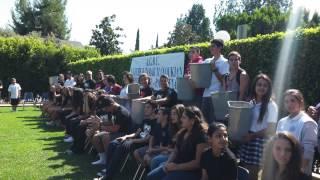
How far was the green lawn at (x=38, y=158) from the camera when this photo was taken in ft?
27.5

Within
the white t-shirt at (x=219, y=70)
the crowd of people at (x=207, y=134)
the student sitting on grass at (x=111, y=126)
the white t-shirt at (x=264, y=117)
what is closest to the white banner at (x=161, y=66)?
the crowd of people at (x=207, y=134)

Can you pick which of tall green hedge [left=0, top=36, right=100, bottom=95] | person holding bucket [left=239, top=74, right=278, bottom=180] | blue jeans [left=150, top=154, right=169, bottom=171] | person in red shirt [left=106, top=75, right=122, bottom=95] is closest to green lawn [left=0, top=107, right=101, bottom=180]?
person in red shirt [left=106, top=75, right=122, bottom=95]

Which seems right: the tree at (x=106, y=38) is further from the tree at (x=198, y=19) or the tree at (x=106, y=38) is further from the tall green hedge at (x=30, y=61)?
the tree at (x=198, y=19)

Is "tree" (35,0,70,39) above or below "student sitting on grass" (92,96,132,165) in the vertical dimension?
above

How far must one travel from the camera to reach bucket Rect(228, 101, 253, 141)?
533 cm

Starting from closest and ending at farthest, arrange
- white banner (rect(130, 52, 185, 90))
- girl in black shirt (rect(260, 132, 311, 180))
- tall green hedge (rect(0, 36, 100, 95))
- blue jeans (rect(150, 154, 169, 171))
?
girl in black shirt (rect(260, 132, 311, 180)), blue jeans (rect(150, 154, 169, 171)), white banner (rect(130, 52, 185, 90)), tall green hedge (rect(0, 36, 100, 95))

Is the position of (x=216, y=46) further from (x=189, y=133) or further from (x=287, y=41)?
(x=287, y=41)

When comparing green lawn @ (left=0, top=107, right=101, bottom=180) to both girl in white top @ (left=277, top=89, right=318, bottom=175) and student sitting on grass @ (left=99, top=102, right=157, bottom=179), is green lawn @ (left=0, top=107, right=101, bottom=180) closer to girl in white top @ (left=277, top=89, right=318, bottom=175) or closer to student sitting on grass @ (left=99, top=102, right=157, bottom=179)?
student sitting on grass @ (left=99, top=102, right=157, bottom=179)

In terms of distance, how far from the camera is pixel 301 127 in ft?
15.6

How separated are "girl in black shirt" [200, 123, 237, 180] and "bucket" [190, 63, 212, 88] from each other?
2.29 metres

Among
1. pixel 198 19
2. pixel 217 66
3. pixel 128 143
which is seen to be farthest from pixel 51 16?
pixel 217 66

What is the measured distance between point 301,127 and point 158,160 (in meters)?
2.45

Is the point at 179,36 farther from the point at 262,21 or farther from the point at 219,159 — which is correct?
the point at 219,159

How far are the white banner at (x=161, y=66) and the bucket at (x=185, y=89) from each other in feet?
11.1
